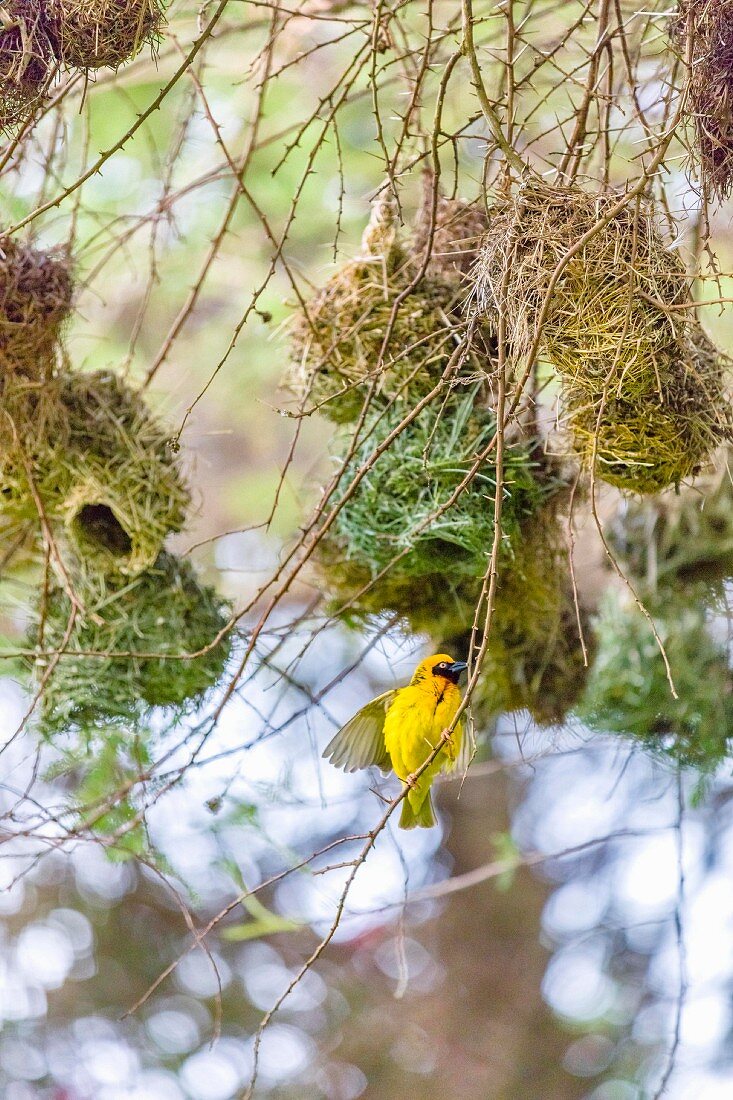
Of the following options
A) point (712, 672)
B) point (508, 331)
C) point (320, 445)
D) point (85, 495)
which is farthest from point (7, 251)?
point (320, 445)

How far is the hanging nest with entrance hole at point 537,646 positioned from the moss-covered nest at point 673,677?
0.21 feet

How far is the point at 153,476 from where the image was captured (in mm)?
2367

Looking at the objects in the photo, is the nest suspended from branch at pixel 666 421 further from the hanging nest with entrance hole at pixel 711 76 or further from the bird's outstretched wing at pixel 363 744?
the bird's outstretched wing at pixel 363 744

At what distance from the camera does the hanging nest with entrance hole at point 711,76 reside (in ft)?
5.47

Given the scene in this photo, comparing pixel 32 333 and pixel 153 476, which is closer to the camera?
pixel 32 333

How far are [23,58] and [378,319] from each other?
2.63ft

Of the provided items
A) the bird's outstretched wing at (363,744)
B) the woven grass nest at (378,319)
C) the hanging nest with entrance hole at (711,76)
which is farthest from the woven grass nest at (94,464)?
the hanging nest with entrance hole at (711,76)

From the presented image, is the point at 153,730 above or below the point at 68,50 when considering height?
below

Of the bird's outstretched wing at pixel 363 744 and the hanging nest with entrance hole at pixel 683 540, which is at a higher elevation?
the hanging nest with entrance hole at pixel 683 540

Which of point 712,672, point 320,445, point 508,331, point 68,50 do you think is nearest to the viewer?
point 68,50

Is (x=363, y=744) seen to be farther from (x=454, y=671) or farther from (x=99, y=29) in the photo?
(x=99, y=29)

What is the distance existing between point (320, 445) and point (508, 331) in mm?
3564

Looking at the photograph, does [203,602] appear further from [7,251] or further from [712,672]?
[712,672]

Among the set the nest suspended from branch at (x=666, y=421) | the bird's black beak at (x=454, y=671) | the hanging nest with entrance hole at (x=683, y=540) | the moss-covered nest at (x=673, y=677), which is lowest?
the bird's black beak at (x=454, y=671)
